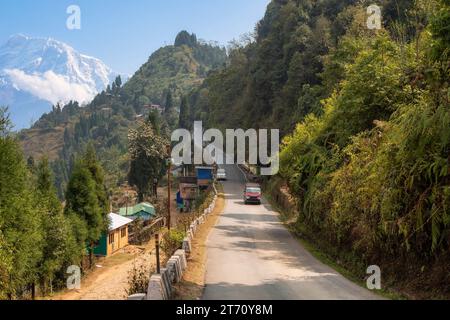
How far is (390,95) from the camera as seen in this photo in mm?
20344

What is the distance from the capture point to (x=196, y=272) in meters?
15.9

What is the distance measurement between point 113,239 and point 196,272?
35204 millimetres

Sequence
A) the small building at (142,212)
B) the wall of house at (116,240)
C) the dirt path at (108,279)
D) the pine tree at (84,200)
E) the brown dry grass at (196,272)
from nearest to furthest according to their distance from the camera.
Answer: the brown dry grass at (196,272) → the dirt path at (108,279) → the pine tree at (84,200) → the wall of house at (116,240) → the small building at (142,212)

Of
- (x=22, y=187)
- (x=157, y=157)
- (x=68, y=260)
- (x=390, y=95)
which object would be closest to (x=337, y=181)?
(x=390, y=95)

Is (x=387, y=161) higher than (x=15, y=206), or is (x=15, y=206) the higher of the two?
(x=387, y=161)

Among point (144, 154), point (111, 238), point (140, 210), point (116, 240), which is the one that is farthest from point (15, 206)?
point (144, 154)

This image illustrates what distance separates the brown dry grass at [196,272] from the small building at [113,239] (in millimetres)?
20852

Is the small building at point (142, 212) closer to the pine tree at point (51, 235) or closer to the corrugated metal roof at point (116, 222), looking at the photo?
the corrugated metal roof at point (116, 222)

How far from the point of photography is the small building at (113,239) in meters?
46.9

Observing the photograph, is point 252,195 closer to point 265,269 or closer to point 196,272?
point 265,269

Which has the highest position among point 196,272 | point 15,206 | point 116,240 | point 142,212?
point 15,206

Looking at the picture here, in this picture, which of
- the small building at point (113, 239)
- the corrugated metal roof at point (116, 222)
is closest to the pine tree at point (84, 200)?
the small building at point (113, 239)

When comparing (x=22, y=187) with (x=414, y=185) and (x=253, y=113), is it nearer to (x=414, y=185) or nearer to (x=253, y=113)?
(x=414, y=185)

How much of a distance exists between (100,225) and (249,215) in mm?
13709
